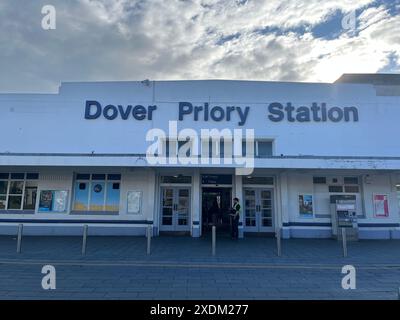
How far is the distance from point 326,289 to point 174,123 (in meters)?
10.5

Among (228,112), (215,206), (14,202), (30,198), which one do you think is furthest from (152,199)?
(14,202)

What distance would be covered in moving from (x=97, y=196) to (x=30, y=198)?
10.7 feet

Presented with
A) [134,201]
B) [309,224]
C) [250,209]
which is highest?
[134,201]

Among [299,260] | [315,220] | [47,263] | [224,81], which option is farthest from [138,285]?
[224,81]

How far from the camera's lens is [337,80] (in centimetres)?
2988

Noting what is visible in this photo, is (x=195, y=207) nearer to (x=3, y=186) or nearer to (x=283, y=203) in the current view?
(x=283, y=203)

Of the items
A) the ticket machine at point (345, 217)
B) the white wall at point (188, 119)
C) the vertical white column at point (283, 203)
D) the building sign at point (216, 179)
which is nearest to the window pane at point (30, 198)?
the white wall at point (188, 119)

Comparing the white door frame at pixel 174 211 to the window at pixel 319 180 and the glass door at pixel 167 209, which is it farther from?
the window at pixel 319 180

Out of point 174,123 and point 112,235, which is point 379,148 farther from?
point 112,235

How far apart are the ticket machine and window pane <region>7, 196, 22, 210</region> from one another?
1520 cm

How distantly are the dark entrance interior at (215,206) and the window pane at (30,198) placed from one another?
8.35 metres

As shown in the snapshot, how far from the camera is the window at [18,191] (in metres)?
14.0

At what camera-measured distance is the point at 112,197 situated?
1409 centimetres

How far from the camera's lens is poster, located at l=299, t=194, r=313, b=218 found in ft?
45.9
